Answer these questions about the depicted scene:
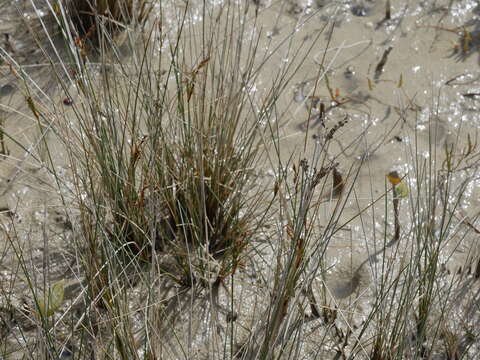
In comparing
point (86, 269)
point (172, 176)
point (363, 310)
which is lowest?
point (363, 310)

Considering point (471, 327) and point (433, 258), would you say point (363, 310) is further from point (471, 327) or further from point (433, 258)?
point (433, 258)

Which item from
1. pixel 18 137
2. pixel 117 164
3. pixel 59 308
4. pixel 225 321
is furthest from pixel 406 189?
pixel 18 137

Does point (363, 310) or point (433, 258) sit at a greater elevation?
point (433, 258)

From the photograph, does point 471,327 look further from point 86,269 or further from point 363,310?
point 86,269

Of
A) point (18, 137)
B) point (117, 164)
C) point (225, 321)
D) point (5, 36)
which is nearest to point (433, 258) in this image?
point (225, 321)

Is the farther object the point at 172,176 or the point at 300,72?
the point at 300,72

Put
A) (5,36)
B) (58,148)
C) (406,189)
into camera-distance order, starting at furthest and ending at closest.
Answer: (5,36) → (58,148) → (406,189)

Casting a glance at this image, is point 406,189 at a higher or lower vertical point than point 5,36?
lower

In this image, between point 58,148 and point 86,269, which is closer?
point 86,269

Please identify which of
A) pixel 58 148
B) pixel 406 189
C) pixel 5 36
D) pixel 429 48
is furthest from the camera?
pixel 429 48
